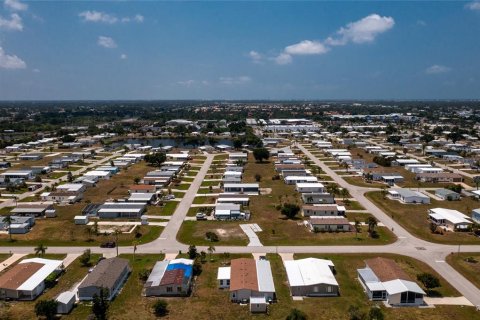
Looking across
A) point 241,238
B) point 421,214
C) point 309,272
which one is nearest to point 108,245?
point 241,238

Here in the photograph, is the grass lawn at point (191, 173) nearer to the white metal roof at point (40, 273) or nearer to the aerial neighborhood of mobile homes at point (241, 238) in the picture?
the aerial neighborhood of mobile homes at point (241, 238)

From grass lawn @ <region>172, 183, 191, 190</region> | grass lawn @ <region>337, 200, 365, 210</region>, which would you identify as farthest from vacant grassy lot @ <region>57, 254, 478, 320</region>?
grass lawn @ <region>172, 183, 191, 190</region>

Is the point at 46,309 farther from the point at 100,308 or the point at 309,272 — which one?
the point at 309,272

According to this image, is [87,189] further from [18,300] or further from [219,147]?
[219,147]


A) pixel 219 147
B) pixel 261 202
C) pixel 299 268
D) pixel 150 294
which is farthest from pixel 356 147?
pixel 150 294

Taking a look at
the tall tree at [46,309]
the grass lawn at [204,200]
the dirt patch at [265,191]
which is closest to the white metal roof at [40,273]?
the tall tree at [46,309]
